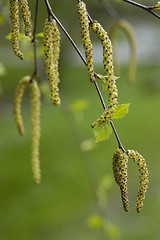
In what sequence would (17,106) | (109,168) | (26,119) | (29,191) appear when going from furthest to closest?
(26,119) → (109,168) → (29,191) → (17,106)

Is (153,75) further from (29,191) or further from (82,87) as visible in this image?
(29,191)

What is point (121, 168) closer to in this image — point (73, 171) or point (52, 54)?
point (52, 54)

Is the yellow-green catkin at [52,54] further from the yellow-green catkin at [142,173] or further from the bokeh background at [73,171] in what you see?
the bokeh background at [73,171]

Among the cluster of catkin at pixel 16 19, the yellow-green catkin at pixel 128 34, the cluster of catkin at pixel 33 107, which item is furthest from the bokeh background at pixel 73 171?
the cluster of catkin at pixel 16 19

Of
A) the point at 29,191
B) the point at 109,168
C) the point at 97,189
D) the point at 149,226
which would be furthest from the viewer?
the point at 109,168

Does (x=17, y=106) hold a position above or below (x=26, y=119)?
below

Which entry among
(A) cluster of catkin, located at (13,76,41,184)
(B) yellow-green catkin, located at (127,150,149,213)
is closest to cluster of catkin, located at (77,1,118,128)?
(B) yellow-green catkin, located at (127,150,149,213)

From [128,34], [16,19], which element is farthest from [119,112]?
[128,34]

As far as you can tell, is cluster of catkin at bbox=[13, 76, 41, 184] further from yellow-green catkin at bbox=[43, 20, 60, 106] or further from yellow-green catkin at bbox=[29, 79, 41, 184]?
yellow-green catkin at bbox=[43, 20, 60, 106]

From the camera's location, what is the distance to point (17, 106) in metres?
1.75

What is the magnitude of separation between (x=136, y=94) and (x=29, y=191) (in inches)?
181

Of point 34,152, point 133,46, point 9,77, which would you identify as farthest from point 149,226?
point 9,77

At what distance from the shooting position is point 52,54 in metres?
1.20

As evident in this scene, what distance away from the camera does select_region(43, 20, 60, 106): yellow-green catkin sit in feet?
3.88
